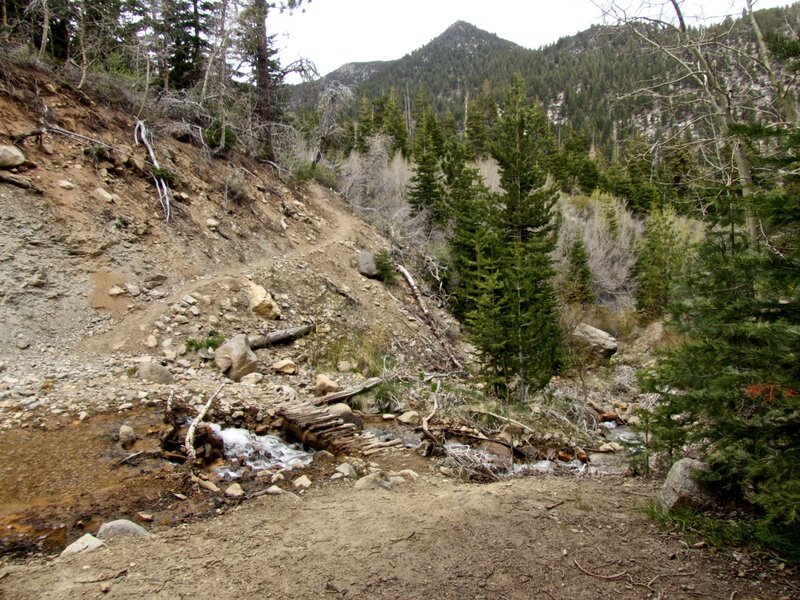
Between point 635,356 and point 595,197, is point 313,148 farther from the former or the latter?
point 595,197

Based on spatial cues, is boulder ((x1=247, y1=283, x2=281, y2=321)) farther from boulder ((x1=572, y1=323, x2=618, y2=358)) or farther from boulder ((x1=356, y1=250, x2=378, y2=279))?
boulder ((x1=572, y1=323, x2=618, y2=358))

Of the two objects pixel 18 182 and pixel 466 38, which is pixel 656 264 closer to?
pixel 18 182

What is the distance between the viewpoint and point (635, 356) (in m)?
19.3

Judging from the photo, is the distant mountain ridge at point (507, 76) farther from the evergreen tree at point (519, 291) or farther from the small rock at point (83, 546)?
the small rock at point (83, 546)

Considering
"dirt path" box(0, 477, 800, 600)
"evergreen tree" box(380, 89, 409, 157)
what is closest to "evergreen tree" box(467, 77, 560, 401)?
"dirt path" box(0, 477, 800, 600)

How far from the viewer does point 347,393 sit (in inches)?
331

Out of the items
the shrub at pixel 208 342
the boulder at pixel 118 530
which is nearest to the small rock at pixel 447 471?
the boulder at pixel 118 530

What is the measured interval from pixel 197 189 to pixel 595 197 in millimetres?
28827

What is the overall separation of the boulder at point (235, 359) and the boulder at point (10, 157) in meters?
5.65

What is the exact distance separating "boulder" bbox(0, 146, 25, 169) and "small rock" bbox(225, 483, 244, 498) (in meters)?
8.60

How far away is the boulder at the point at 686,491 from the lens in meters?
3.78

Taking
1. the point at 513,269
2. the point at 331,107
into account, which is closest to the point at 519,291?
the point at 513,269

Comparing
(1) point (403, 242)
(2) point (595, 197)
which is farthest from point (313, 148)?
(2) point (595, 197)

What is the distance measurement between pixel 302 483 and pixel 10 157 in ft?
30.1
